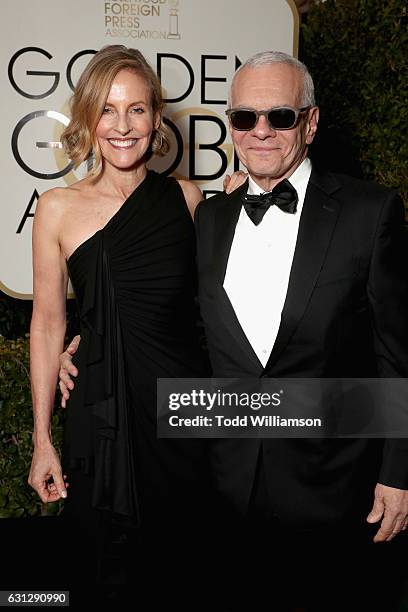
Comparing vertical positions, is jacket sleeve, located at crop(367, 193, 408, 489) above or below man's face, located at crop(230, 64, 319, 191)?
below

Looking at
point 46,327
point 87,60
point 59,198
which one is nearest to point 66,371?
point 46,327

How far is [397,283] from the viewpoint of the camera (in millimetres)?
1960

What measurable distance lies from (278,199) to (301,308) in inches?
13.0

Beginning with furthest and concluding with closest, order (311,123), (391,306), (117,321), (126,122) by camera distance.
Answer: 1. (126,122)
2. (117,321)
3. (311,123)
4. (391,306)

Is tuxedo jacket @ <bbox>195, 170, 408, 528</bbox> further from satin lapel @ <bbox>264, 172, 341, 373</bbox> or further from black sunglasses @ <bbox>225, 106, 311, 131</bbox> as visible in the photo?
black sunglasses @ <bbox>225, 106, 311, 131</bbox>

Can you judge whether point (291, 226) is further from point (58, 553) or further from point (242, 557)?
point (58, 553)

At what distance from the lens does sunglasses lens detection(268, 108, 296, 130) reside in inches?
82.9

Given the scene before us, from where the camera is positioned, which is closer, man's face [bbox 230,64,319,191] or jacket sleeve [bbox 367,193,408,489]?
jacket sleeve [bbox 367,193,408,489]

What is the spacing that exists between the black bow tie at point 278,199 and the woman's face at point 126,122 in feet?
1.79

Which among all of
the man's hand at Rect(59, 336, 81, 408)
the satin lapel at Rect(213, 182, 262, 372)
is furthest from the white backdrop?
the satin lapel at Rect(213, 182, 262, 372)

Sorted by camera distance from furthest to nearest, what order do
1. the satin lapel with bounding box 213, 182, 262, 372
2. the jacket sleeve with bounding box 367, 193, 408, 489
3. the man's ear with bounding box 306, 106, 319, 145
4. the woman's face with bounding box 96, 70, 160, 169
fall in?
the woman's face with bounding box 96, 70, 160, 169
the man's ear with bounding box 306, 106, 319, 145
the satin lapel with bounding box 213, 182, 262, 372
the jacket sleeve with bounding box 367, 193, 408, 489

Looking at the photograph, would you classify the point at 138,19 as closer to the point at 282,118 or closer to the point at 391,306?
the point at 282,118

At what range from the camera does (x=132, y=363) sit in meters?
2.38

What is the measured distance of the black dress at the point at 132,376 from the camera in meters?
2.35
